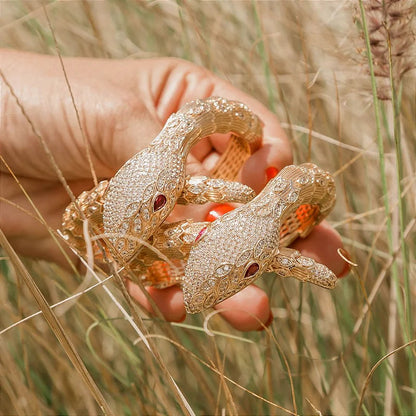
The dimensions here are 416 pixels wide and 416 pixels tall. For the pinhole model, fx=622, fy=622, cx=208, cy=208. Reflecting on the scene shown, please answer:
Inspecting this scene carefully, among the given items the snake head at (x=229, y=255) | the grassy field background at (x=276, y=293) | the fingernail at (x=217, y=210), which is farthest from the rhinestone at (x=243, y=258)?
the grassy field background at (x=276, y=293)

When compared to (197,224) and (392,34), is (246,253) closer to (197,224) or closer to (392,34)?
(197,224)

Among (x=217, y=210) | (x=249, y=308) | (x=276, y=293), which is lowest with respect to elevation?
(x=276, y=293)

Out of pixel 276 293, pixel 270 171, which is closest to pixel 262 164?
pixel 270 171

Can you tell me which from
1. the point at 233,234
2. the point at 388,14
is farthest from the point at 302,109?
the point at 233,234

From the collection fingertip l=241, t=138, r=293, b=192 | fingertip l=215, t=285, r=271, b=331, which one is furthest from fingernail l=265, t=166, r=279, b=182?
fingertip l=215, t=285, r=271, b=331

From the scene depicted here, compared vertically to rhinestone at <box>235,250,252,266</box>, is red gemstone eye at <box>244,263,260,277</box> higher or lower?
lower

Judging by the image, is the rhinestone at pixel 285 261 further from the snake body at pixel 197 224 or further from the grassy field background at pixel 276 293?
the grassy field background at pixel 276 293

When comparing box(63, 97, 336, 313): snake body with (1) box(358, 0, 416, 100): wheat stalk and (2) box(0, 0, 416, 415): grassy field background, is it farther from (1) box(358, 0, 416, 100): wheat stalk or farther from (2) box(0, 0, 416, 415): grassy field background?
(2) box(0, 0, 416, 415): grassy field background
